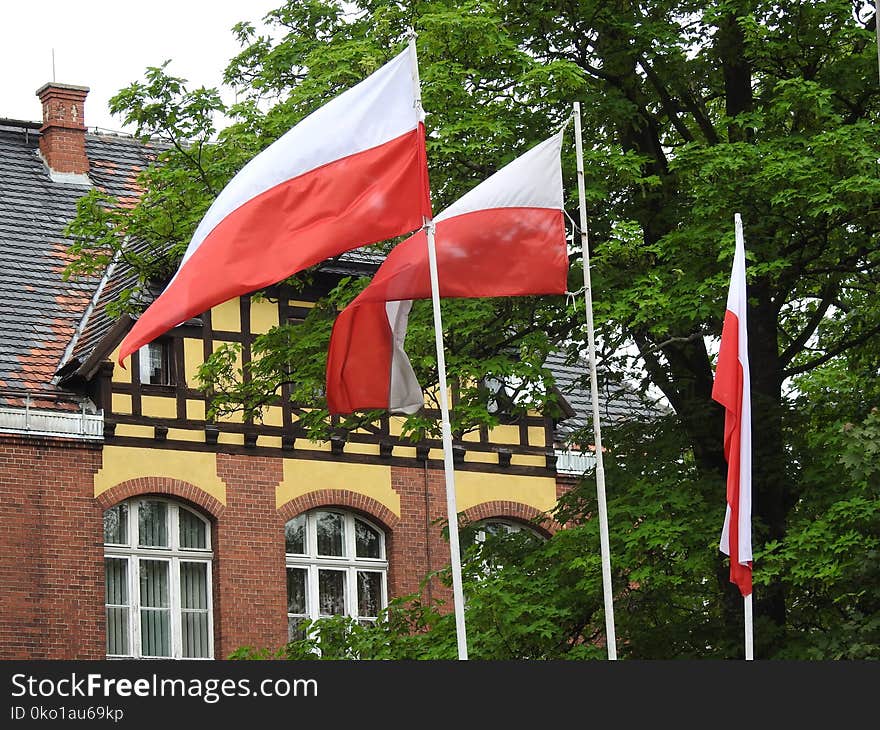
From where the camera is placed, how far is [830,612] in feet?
66.0

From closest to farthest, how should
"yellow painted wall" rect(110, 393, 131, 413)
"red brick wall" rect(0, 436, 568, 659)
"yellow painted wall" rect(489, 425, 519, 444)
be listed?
1. "red brick wall" rect(0, 436, 568, 659)
2. "yellow painted wall" rect(110, 393, 131, 413)
3. "yellow painted wall" rect(489, 425, 519, 444)

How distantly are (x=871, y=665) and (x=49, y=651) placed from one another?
18.5m

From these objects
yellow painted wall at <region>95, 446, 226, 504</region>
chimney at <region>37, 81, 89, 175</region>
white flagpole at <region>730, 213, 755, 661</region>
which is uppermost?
chimney at <region>37, 81, 89, 175</region>

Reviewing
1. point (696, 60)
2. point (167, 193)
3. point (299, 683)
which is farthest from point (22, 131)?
point (299, 683)

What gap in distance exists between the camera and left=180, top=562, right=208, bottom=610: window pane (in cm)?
2936

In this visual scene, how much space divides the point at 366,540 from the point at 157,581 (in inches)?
145

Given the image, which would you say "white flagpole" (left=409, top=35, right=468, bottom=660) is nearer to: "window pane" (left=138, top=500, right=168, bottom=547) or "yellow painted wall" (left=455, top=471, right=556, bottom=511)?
"window pane" (left=138, top=500, right=168, bottom=547)

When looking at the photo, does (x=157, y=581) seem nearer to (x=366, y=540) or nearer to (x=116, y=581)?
(x=116, y=581)

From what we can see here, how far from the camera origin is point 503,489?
107 ft

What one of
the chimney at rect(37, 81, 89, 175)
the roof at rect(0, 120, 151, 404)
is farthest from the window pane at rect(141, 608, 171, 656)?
the chimney at rect(37, 81, 89, 175)

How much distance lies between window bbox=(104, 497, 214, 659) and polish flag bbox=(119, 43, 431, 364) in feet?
48.7

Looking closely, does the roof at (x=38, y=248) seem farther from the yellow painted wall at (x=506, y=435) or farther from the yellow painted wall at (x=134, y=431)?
the yellow painted wall at (x=506, y=435)

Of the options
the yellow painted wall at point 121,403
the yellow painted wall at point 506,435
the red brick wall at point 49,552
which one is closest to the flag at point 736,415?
the red brick wall at point 49,552

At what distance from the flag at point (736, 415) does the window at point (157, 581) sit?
43.3 feet
